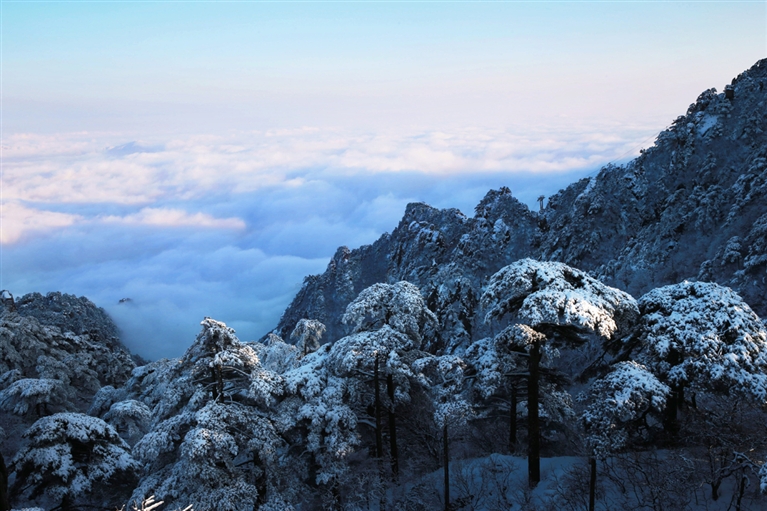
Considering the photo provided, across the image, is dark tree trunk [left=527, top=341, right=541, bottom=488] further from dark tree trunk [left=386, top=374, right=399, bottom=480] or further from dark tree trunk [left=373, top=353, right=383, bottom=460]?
dark tree trunk [left=373, top=353, right=383, bottom=460]

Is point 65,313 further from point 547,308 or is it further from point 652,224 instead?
point 547,308

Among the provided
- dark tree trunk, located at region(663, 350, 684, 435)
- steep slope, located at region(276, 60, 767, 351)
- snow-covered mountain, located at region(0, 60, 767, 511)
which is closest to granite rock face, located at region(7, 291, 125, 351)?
steep slope, located at region(276, 60, 767, 351)

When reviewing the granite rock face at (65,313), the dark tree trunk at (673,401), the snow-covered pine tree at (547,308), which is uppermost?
the snow-covered pine tree at (547,308)

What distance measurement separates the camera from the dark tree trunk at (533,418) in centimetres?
1778

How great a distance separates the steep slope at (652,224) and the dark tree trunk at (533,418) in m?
23.3

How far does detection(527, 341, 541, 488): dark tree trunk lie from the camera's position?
17.8 metres

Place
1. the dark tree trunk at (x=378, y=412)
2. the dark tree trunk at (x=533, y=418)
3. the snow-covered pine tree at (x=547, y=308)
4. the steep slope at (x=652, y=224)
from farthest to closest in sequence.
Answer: the steep slope at (x=652, y=224), the dark tree trunk at (x=378, y=412), the dark tree trunk at (x=533, y=418), the snow-covered pine tree at (x=547, y=308)

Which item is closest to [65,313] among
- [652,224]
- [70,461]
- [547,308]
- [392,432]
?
[70,461]

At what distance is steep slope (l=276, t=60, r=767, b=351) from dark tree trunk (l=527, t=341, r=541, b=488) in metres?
23.3

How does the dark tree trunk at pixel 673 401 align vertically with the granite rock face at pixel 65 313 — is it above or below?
above

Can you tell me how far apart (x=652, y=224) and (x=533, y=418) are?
40.9 metres

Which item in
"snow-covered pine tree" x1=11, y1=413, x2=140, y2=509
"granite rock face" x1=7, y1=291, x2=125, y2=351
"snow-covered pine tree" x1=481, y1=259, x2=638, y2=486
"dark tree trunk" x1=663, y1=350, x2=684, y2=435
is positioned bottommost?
"granite rock face" x1=7, y1=291, x2=125, y2=351

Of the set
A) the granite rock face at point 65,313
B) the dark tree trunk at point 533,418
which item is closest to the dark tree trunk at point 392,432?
the dark tree trunk at point 533,418

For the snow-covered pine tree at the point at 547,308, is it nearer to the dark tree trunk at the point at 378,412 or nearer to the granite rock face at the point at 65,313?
the dark tree trunk at the point at 378,412
